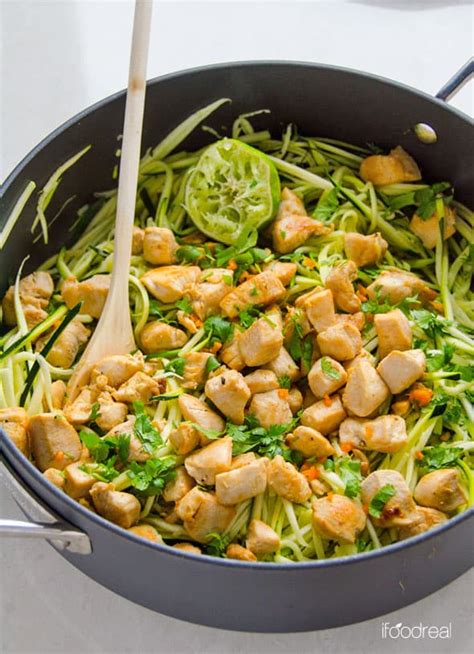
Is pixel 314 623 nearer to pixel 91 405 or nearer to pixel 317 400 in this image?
pixel 317 400

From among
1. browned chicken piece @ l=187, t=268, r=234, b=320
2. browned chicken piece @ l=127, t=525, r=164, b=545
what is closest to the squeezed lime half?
browned chicken piece @ l=187, t=268, r=234, b=320

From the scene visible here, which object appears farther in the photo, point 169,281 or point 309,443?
point 169,281

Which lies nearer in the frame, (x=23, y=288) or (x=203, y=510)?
(x=203, y=510)

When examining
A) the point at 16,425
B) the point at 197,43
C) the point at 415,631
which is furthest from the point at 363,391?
the point at 197,43

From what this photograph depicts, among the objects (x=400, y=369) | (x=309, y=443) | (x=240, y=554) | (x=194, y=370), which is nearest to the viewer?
(x=240, y=554)

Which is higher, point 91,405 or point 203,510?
point 91,405

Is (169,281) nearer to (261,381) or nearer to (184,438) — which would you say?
(261,381)

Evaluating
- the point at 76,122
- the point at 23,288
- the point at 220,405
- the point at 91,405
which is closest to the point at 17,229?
the point at 23,288

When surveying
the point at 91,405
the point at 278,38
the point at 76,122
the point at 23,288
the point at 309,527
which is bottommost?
the point at 309,527
